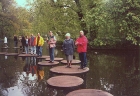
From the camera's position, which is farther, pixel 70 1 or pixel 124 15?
pixel 70 1

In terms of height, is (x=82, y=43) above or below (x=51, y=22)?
below

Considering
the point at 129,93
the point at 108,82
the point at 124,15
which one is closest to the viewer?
the point at 129,93

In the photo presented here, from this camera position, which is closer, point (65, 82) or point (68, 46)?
point (65, 82)

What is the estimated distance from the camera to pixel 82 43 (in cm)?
1082

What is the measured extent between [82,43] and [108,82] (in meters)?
2.80

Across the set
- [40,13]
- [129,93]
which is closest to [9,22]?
[40,13]

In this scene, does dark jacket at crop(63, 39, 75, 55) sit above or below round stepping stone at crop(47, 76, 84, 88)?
above

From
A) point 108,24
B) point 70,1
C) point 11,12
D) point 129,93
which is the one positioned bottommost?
point 129,93

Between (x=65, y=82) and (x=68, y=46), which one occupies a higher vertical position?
(x=68, y=46)

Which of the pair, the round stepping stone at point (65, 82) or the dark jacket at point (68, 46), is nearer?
the round stepping stone at point (65, 82)

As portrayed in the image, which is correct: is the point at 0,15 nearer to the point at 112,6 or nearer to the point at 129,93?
the point at 112,6

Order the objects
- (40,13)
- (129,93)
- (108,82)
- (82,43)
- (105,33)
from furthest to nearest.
Result: (40,13)
(105,33)
(82,43)
(108,82)
(129,93)

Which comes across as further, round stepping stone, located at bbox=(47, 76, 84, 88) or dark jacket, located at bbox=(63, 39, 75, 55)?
dark jacket, located at bbox=(63, 39, 75, 55)

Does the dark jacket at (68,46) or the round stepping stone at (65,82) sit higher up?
the dark jacket at (68,46)
